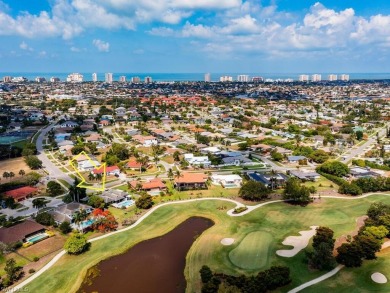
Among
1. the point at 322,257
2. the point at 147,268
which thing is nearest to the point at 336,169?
the point at 322,257

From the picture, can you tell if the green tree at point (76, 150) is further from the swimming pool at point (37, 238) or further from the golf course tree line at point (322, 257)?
the golf course tree line at point (322, 257)

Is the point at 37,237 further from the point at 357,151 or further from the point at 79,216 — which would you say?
the point at 357,151

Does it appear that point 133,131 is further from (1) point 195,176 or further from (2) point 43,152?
(1) point 195,176

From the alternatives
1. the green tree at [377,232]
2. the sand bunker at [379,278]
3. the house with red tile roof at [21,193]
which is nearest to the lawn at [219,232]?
the sand bunker at [379,278]

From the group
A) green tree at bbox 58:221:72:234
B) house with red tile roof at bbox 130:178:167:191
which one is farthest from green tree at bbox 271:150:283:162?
green tree at bbox 58:221:72:234

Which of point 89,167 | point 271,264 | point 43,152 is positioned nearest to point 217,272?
point 271,264

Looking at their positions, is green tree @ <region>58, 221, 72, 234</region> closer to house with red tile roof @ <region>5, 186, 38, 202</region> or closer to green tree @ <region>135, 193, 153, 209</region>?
green tree @ <region>135, 193, 153, 209</region>
